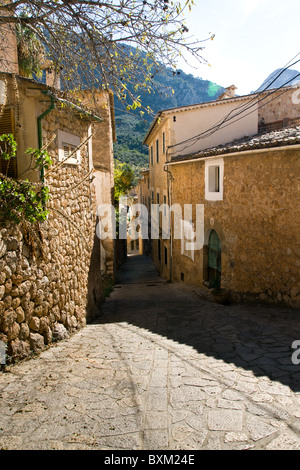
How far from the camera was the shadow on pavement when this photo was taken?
16.2ft

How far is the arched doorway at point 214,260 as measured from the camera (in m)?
11.5

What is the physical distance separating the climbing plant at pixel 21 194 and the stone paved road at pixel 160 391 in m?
1.99

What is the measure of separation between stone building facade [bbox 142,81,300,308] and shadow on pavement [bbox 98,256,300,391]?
815 millimetres

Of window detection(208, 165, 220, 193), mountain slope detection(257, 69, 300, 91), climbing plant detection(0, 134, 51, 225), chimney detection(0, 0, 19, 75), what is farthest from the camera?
window detection(208, 165, 220, 193)

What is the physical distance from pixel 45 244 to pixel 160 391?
283 cm

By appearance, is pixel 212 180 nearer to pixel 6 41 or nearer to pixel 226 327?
pixel 226 327

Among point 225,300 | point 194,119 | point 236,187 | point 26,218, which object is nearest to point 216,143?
point 194,119

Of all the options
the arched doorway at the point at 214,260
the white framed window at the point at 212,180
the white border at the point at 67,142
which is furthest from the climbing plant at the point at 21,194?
the arched doorway at the point at 214,260

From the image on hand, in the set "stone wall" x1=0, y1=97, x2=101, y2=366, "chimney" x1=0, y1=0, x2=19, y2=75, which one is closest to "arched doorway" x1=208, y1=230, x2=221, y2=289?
"stone wall" x1=0, y1=97, x2=101, y2=366

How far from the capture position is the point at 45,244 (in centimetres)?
562

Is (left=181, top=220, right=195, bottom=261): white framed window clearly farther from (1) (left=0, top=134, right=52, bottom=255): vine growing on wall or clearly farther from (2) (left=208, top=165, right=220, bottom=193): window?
(1) (left=0, top=134, right=52, bottom=255): vine growing on wall

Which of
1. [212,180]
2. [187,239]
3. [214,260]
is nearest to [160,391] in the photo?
[214,260]

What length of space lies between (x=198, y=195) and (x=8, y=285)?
8977mm

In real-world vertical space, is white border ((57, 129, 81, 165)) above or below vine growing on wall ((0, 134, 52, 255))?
above
